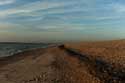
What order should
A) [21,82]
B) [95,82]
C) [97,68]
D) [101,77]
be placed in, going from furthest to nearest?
[97,68]
[21,82]
[101,77]
[95,82]

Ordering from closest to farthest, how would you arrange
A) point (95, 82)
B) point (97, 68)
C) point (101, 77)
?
1. point (95, 82)
2. point (101, 77)
3. point (97, 68)

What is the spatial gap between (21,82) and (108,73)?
15.9 ft

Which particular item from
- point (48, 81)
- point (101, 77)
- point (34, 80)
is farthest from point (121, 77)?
point (34, 80)

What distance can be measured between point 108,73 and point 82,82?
2111 mm

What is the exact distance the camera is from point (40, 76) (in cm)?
1722

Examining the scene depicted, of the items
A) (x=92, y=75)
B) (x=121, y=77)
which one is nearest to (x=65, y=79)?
(x=92, y=75)

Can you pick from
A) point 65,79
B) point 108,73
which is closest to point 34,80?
point 65,79

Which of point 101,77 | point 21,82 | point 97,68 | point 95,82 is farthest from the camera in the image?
point 97,68

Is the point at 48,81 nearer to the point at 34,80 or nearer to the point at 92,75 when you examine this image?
the point at 34,80

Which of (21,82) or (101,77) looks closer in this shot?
(101,77)

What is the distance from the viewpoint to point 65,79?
1555 cm

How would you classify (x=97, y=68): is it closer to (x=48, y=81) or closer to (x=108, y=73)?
(x=108, y=73)

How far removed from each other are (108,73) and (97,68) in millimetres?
2283

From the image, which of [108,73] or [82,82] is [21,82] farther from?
[108,73]
